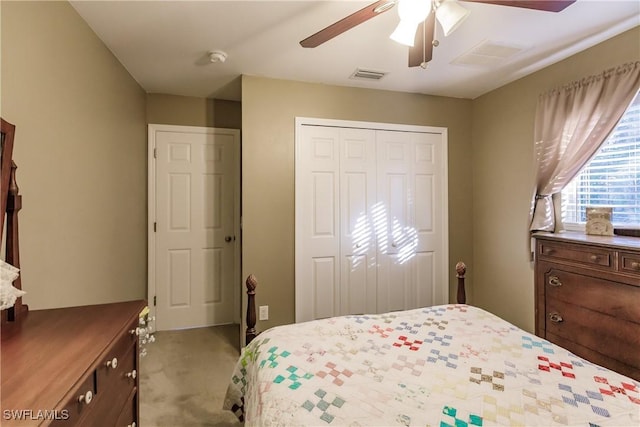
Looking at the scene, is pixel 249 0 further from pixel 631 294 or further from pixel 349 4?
pixel 631 294

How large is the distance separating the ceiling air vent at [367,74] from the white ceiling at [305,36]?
7 centimetres

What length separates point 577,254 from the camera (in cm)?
214

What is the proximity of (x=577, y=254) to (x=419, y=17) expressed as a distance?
186 centimetres

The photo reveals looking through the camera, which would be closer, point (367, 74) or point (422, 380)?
point (422, 380)

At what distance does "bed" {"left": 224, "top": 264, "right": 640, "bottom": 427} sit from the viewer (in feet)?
3.40

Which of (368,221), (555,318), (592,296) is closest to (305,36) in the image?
(368,221)

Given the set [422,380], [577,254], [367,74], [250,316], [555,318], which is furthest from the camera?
[367,74]

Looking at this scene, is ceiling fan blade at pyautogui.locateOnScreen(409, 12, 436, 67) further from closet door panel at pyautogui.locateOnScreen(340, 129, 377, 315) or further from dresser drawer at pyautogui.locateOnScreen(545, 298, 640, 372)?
dresser drawer at pyautogui.locateOnScreen(545, 298, 640, 372)

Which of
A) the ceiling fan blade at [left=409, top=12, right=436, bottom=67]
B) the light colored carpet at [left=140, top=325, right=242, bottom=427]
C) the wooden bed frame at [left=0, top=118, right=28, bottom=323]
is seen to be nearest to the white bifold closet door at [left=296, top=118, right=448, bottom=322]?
the light colored carpet at [left=140, top=325, right=242, bottom=427]

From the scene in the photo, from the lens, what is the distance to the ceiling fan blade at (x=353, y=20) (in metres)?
1.32

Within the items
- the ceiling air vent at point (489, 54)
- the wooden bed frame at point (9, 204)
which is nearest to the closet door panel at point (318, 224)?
the ceiling air vent at point (489, 54)

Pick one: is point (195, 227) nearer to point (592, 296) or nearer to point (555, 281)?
point (555, 281)

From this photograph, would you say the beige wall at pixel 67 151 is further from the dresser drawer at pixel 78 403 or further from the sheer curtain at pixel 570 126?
the sheer curtain at pixel 570 126

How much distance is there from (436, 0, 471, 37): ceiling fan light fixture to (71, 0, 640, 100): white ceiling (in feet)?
1.17
